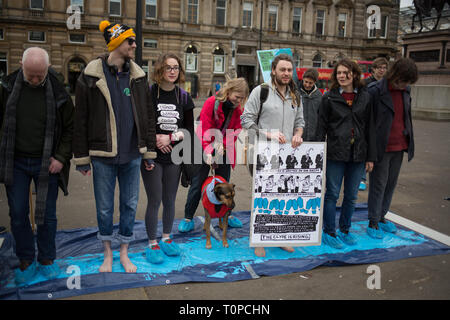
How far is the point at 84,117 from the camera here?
3439mm

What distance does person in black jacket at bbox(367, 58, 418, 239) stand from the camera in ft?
15.3

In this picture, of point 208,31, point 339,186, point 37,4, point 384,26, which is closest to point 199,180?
point 339,186

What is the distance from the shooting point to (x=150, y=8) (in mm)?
35406

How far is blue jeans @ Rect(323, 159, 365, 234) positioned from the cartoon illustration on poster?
167mm

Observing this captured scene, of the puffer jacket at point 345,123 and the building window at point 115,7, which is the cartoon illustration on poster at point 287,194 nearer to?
the puffer jacket at point 345,123

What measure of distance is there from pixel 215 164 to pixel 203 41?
34.6 meters

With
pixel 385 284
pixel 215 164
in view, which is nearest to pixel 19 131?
pixel 215 164

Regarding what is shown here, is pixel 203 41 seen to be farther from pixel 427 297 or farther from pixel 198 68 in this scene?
pixel 427 297

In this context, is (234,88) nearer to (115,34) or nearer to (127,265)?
(115,34)

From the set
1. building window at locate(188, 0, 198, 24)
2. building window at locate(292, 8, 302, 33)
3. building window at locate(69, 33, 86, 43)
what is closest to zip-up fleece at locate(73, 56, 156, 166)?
building window at locate(69, 33, 86, 43)

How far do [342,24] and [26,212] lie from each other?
148 feet

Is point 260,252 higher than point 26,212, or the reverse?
point 26,212

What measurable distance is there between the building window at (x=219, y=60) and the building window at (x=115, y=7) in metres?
9.47

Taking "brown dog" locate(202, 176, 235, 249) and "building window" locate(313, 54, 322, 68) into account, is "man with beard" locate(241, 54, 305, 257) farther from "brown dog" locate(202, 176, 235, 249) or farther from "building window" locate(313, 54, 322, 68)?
"building window" locate(313, 54, 322, 68)
